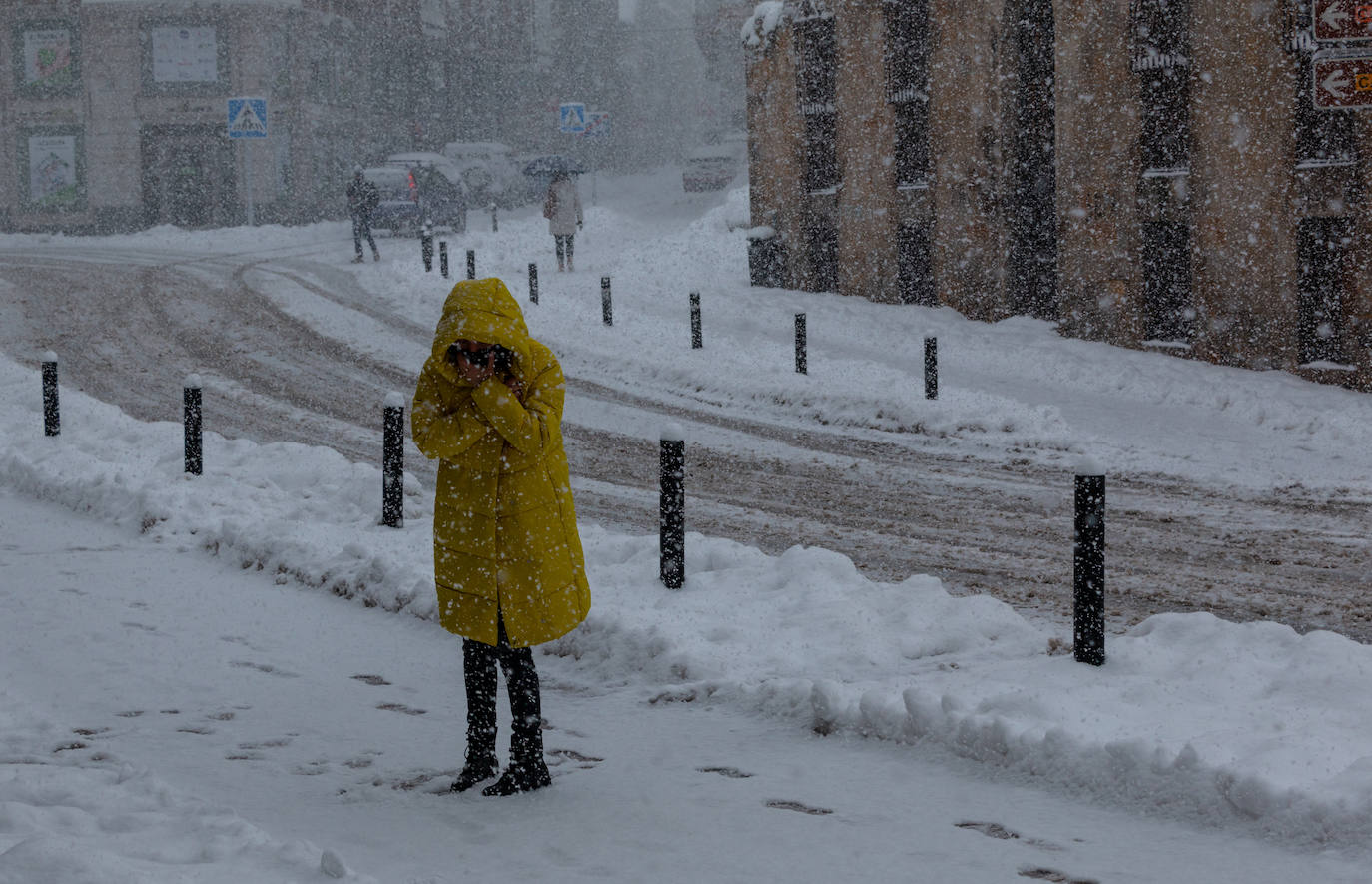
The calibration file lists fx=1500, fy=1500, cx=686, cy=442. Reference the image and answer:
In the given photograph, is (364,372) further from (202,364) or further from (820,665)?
(820,665)

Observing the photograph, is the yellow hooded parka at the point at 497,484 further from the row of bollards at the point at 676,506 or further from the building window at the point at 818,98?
the building window at the point at 818,98

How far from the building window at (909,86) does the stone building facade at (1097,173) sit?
29 millimetres

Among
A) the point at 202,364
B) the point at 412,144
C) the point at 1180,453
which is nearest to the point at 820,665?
the point at 1180,453

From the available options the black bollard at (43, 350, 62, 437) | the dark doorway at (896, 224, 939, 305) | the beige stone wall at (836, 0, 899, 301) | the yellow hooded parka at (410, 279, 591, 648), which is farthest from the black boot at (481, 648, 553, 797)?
the beige stone wall at (836, 0, 899, 301)

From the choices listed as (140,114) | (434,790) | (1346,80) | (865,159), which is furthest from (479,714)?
(140,114)

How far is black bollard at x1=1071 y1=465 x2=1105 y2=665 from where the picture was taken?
6.63 m

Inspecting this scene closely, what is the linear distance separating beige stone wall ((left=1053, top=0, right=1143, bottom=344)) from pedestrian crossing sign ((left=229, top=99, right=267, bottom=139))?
20.2 m

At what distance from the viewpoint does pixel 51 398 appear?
Result: 1321 cm

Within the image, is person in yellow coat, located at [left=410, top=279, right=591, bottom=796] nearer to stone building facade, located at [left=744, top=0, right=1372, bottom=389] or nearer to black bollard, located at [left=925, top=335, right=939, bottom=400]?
black bollard, located at [left=925, top=335, right=939, bottom=400]

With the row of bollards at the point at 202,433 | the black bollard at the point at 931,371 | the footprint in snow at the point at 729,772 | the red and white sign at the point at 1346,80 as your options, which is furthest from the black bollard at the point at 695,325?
the footprint in snow at the point at 729,772

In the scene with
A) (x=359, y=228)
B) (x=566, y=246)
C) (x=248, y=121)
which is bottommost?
(x=566, y=246)

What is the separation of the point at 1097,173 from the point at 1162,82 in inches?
55.3

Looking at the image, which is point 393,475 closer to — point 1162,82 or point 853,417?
point 853,417

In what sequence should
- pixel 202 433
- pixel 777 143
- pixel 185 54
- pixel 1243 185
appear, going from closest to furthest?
pixel 202 433 → pixel 1243 185 → pixel 777 143 → pixel 185 54
